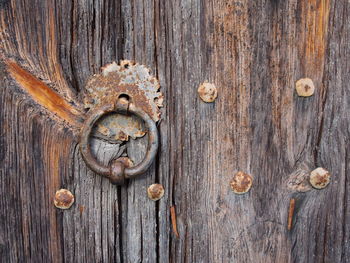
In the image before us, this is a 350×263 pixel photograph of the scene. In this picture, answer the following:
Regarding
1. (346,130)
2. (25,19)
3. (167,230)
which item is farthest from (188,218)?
(25,19)

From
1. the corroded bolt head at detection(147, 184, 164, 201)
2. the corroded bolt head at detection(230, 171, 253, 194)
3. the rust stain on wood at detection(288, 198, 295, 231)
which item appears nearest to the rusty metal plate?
the corroded bolt head at detection(147, 184, 164, 201)

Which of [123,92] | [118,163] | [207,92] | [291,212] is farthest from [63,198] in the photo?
[291,212]

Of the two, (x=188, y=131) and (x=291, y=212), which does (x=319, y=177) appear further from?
(x=188, y=131)

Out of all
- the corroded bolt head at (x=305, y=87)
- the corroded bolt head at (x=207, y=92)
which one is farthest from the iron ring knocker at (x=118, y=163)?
the corroded bolt head at (x=305, y=87)

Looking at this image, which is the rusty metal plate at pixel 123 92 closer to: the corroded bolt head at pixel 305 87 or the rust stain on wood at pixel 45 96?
the rust stain on wood at pixel 45 96

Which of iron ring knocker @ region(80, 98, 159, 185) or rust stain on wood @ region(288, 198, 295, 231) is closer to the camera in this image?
iron ring knocker @ region(80, 98, 159, 185)

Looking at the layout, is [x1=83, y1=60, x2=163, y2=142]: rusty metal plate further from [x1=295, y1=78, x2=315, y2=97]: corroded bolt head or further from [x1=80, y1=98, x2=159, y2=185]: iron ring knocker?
[x1=295, y1=78, x2=315, y2=97]: corroded bolt head
